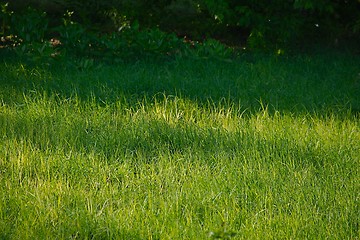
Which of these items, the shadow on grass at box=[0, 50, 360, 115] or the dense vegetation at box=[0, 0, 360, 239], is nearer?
the dense vegetation at box=[0, 0, 360, 239]

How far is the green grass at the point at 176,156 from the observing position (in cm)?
334

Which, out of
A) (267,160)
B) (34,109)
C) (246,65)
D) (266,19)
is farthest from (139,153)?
(266,19)

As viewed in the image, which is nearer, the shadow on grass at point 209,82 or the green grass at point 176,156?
the green grass at point 176,156

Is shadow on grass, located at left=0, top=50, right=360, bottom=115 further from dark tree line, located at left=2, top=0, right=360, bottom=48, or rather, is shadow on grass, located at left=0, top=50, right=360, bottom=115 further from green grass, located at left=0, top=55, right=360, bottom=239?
dark tree line, located at left=2, top=0, right=360, bottom=48

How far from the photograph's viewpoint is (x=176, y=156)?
13.9 ft

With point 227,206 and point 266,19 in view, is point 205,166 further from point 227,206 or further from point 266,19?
point 266,19

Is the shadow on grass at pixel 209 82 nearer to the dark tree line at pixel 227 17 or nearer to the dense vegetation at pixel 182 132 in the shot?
the dense vegetation at pixel 182 132

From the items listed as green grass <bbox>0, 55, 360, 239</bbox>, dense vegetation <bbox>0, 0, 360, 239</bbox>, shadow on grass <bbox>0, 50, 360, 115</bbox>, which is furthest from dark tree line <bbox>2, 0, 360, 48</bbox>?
green grass <bbox>0, 55, 360, 239</bbox>

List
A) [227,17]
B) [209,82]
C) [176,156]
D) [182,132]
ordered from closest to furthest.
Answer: [176,156]
[182,132]
[209,82]
[227,17]

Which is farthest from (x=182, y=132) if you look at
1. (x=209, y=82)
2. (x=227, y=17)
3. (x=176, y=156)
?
(x=227, y=17)

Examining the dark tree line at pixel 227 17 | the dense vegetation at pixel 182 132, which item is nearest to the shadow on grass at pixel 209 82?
the dense vegetation at pixel 182 132

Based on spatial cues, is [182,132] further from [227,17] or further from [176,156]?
[227,17]

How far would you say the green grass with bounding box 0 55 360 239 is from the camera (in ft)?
11.0

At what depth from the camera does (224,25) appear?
8.62 metres
